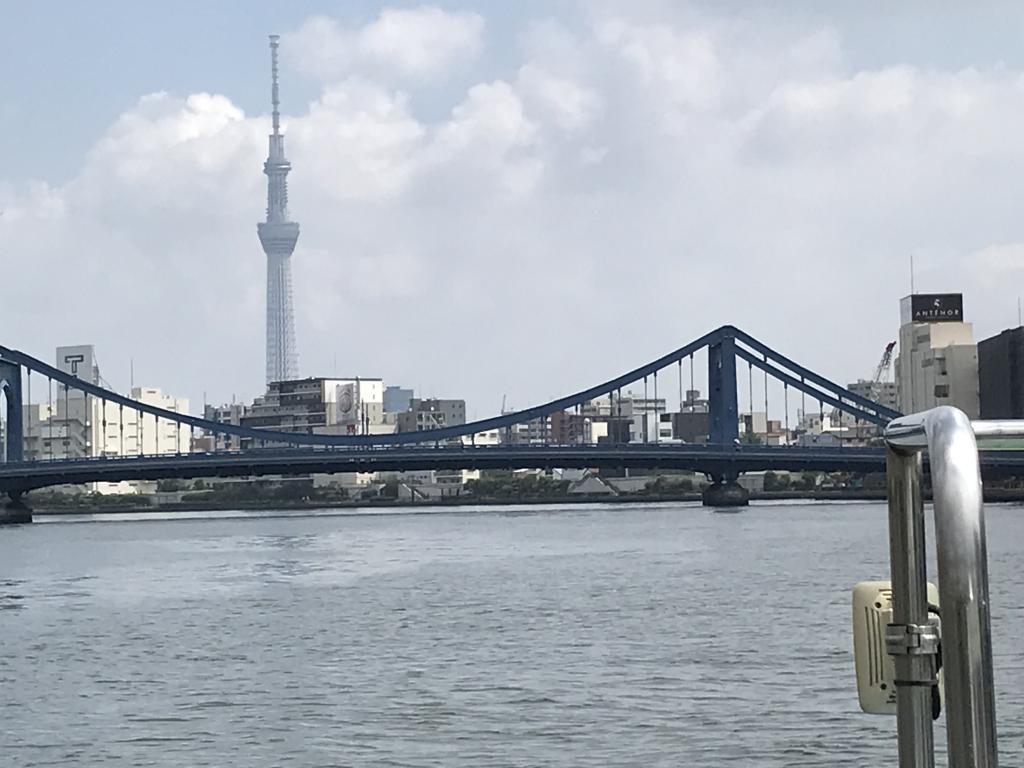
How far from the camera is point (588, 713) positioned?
1836 centimetres

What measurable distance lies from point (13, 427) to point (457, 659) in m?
75.9

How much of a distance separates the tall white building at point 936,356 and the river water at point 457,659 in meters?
71.9

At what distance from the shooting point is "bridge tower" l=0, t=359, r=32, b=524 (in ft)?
301

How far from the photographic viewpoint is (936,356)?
416 ft

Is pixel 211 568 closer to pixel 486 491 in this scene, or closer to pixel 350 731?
pixel 350 731

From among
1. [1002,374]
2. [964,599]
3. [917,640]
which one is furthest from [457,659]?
[1002,374]

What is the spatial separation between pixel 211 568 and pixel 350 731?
106 feet

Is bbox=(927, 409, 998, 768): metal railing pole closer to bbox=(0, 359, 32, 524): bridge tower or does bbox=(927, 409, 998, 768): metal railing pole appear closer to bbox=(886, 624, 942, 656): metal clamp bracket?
bbox=(886, 624, 942, 656): metal clamp bracket

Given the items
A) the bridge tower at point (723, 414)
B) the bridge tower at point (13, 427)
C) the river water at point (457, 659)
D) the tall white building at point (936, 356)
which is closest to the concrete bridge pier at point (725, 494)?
the bridge tower at point (723, 414)

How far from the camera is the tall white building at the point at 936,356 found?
125 metres

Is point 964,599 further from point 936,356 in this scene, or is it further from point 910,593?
point 936,356

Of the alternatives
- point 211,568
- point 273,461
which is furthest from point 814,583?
point 273,461

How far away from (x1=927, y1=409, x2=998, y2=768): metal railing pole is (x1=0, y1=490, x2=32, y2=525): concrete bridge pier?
89589mm

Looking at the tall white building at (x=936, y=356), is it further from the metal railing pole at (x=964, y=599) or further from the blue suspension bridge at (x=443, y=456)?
the metal railing pole at (x=964, y=599)
